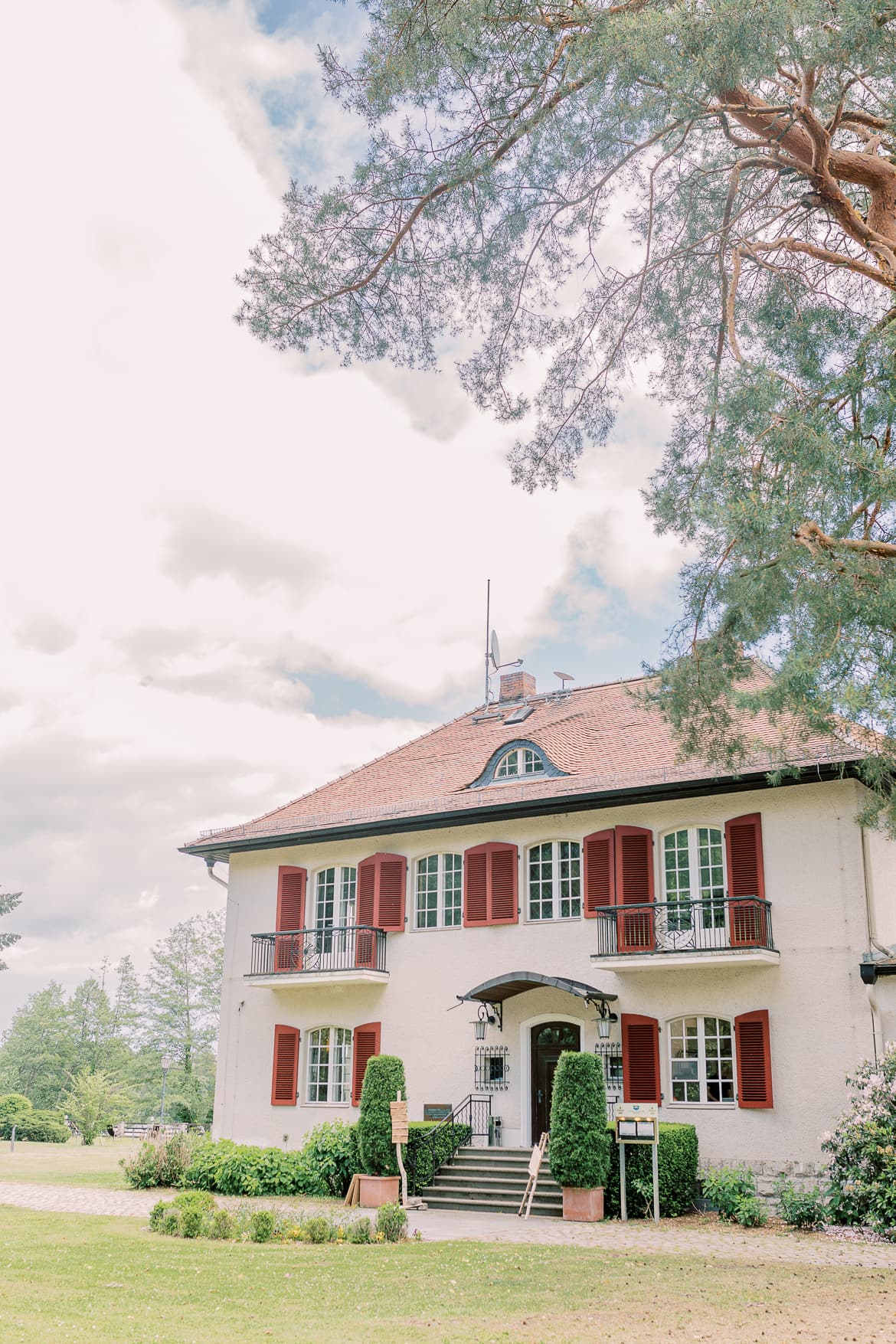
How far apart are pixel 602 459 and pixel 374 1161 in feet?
32.2

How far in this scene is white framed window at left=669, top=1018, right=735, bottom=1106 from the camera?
16.1 meters

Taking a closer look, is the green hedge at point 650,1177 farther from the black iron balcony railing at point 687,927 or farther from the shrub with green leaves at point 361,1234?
the shrub with green leaves at point 361,1234

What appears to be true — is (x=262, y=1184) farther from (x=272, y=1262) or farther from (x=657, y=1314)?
(x=657, y=1314)

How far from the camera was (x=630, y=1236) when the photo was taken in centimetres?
1301

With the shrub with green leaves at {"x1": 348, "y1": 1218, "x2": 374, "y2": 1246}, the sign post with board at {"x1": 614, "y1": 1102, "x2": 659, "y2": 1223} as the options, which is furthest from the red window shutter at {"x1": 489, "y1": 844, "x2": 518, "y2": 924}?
the shrub with green leaves at {"x1": 348, "y1": 1218, "x2": 374, "y2": 1246}

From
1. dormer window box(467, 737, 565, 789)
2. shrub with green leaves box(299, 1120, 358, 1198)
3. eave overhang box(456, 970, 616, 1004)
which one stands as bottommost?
shrub with green leaves box(299, 1120, 358, 1198)

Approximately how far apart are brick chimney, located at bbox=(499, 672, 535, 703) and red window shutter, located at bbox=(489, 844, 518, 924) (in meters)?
5.85

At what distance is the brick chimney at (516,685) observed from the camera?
957 inches

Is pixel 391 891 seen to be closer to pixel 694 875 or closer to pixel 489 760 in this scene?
pixel 489 760

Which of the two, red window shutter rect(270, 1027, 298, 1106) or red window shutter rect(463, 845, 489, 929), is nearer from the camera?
red window shutter rect(463, 845, 489, 929)

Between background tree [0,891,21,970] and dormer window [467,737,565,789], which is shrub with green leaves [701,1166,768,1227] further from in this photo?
background tree [0,891,21,970]

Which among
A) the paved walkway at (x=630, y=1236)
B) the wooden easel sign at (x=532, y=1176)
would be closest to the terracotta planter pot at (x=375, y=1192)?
the paved walkway at (x=630, y=1236)

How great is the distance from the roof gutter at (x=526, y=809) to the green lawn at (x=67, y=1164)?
570 centimetres

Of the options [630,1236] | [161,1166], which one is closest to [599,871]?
[630,1236]
